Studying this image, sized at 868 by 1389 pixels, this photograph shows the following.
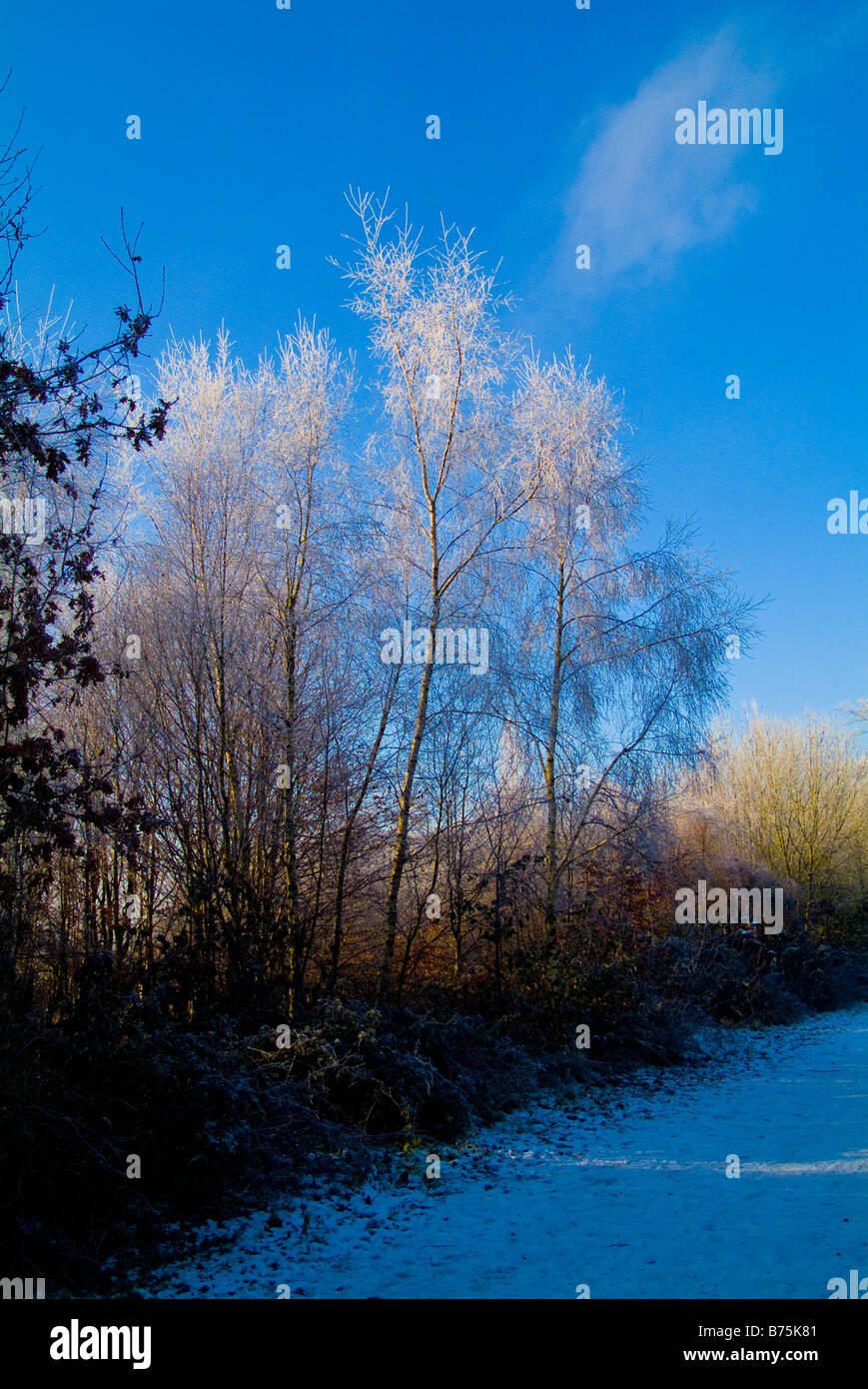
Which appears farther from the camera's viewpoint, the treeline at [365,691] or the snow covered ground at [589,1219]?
the treeline at [365,691]

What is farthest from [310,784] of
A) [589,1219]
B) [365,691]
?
[589,1219]

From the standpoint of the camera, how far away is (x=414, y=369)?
10289 mm

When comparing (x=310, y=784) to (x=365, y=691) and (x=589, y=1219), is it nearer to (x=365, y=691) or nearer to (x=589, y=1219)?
(x=365, y=691)

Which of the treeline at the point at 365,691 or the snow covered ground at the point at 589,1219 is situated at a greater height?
the treeline at the point at 365,691

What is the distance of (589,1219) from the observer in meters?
5.09

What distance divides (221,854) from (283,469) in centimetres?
426

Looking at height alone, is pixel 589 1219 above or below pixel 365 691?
below

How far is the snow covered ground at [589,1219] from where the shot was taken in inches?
168

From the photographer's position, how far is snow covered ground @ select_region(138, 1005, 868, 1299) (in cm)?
Result: 426

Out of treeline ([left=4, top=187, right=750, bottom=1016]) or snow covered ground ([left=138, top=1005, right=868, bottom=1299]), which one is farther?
treeline ([left=4, top=187, right=750, bottom=1016])

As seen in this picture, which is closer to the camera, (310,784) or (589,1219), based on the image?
(589,1219)

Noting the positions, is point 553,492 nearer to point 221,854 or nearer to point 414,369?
point 414,369

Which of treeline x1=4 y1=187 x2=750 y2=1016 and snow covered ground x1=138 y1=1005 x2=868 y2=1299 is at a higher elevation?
treeline x1=4 y1=187 x2=750 y2=1016
